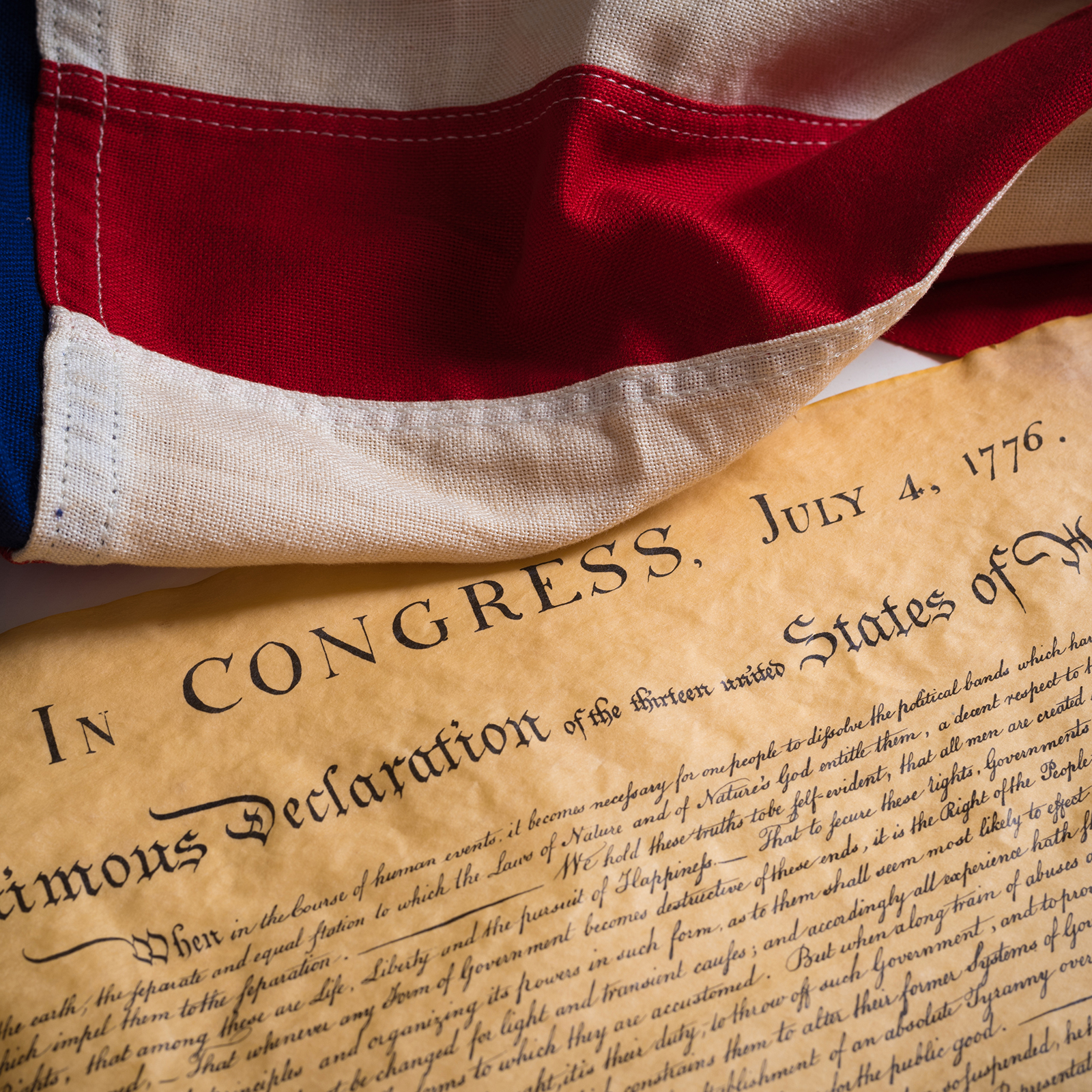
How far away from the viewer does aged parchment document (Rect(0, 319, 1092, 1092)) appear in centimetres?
34

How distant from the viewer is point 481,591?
1.38 feet

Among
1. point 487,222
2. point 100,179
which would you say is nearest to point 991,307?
point 487,222

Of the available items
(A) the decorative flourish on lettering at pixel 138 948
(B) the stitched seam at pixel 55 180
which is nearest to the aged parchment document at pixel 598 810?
(A) the decorative flourish on lettering at pixel 138 948

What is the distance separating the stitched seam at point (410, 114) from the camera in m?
0.42

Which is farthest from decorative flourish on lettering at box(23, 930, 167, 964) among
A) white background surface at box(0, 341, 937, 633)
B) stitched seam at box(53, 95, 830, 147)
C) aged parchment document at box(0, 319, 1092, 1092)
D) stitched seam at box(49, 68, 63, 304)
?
stitched seam at box(53, 95, 830, 147)

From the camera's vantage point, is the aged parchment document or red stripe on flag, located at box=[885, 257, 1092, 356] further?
red stripe on flag, located at box=[885, 257, 1092, 356]

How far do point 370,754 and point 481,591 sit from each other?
93 millimetres

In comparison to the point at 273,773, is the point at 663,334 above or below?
above

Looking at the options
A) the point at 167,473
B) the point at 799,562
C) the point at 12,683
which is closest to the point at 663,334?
the point at 799,562

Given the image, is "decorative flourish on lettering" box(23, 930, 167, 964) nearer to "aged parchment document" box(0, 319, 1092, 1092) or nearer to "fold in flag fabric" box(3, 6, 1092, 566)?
"aged parchment document" box(0, 319, 1092, 1092)

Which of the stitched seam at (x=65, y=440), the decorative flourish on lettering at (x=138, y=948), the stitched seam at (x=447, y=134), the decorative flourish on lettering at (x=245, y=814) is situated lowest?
the decorative flourish on lettering at (x=138, y=948)

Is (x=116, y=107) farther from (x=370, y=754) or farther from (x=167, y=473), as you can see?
(x=370, y=754)

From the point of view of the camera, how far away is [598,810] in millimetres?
372

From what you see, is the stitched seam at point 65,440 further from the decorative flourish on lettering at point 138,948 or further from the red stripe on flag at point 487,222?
the decorative flourish on lettering at point 138,948
